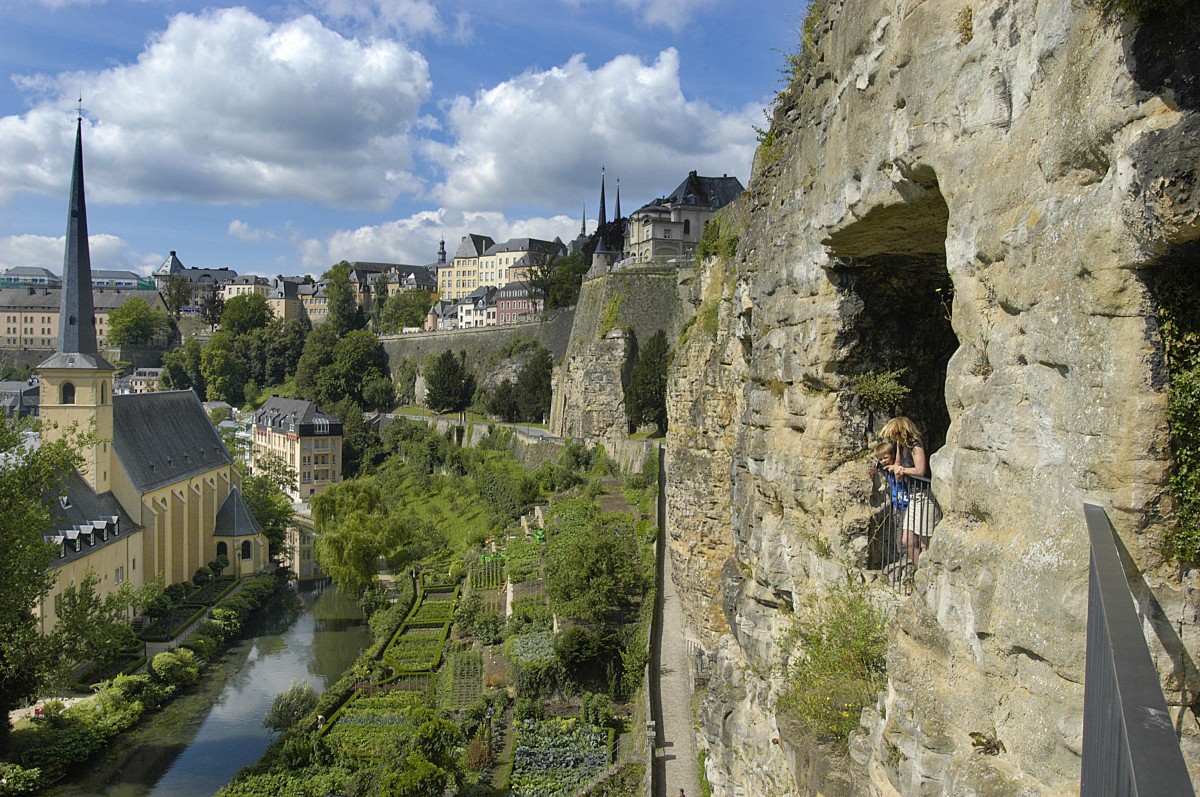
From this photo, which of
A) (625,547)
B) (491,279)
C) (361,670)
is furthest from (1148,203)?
(491,279)

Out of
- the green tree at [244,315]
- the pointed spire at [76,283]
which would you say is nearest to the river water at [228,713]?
the pointed spire at [76,283]

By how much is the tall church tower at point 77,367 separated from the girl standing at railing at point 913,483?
40.2 m

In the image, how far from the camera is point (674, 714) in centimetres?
1828

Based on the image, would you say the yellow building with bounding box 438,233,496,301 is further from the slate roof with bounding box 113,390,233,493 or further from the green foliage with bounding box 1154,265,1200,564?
the green foliage with bounding box 1154,265,1200,564

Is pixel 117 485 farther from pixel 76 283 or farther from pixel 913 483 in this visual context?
pixel 913 483

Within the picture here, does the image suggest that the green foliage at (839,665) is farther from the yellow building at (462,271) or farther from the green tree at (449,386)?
the yellow building at (462,271)

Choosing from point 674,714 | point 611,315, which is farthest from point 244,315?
point 674,714

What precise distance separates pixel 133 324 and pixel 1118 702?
11530 centimetres

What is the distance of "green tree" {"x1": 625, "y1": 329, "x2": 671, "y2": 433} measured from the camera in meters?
41.7

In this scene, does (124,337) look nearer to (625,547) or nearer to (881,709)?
(625,547)

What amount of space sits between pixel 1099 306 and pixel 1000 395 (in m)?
0.65

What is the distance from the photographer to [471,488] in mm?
51094

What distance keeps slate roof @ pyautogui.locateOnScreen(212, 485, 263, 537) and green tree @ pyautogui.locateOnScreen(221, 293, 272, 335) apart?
5180 centimetres

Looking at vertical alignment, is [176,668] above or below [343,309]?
below
